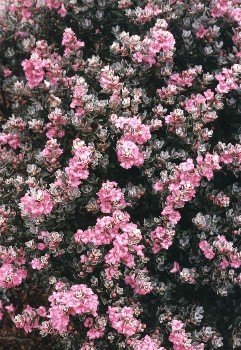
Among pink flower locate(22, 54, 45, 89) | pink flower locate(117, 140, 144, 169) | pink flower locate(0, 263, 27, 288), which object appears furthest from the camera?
pink flower locate(22, 54, 45, 89)

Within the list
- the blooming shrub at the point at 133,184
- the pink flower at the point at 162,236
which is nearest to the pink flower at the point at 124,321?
the blooming shrub at the point at 133,184

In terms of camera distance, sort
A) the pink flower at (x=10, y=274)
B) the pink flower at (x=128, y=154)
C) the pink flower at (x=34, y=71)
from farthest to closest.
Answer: the pink flower at (x=34, y=71), the pink flower at (x=10, y=274), the pink flower at (x=128, y=154)

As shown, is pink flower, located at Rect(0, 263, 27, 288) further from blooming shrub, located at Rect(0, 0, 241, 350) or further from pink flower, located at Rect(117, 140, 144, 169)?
pink flower, located at Rect(117, 140, 144, 169)

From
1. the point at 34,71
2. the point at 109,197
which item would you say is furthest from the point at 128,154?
the point at 34,71

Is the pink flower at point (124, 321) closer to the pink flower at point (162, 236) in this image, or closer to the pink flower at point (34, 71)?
the pink flower at point (162, 236)

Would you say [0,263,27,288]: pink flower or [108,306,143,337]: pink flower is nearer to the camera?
[108,306,143,337]: pink flower

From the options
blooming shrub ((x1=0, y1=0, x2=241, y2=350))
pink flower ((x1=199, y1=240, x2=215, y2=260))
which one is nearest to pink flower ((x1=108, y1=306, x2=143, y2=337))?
blooming shrub ((x1=0, y1=0, x2=241, y2=350))

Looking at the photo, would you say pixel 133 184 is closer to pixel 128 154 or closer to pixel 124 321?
pixel 128 154

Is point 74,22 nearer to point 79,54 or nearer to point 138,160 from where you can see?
point 79,54
